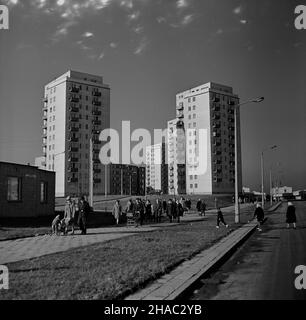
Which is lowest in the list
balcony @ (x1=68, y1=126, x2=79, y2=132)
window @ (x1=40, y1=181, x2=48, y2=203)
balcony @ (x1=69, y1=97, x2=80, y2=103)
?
window @ (x1=40, y1=181, x2=48, y2=203)

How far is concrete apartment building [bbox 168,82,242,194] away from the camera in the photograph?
97.1 metres

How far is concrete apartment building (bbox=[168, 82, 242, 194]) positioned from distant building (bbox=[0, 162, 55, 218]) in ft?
231

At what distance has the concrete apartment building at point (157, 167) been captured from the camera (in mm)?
150125

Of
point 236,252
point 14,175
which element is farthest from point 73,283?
point 14,175

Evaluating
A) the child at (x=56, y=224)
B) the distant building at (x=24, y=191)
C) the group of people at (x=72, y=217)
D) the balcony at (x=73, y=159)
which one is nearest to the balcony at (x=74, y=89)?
the balcony at (x=73, y=159)

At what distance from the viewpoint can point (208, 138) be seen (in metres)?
97.5

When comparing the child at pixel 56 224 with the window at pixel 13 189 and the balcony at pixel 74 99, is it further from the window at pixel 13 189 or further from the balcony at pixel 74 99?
the balcony at pixel 74 99

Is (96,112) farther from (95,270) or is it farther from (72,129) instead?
(95,270)

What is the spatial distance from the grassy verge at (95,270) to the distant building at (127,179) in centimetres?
12475

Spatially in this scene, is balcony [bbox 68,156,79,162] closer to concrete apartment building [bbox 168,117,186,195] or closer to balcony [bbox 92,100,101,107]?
balcony [bbox 92,100,101,107]

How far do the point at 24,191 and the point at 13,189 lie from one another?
2.89ft

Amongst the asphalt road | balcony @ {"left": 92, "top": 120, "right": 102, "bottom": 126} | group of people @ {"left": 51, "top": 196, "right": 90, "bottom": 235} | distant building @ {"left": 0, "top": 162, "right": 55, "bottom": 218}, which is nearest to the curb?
the asphalt road

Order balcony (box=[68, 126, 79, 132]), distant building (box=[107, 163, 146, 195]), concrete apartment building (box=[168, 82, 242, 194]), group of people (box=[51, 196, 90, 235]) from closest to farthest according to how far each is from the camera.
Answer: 1. group of people (box=[51, 196, 90, 235])
2. balcony (box=[68, 126, 79, 132])
3. concrete apartment building (box=[168, 82, 242, 194])
4. distant building (box=[107, 163, 146, 195])
